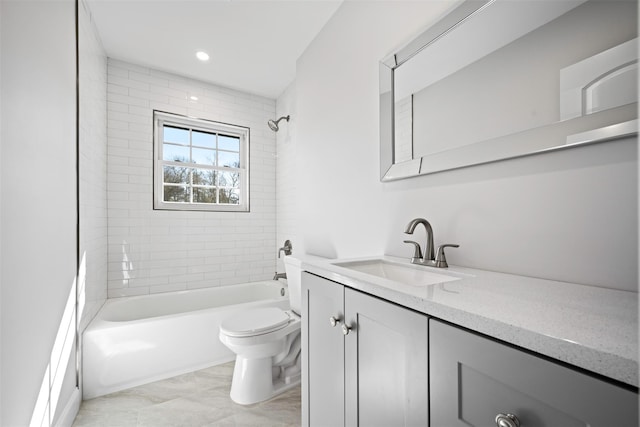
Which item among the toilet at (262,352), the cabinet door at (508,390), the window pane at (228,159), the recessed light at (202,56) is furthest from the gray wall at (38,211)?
the window pane at (228,159)

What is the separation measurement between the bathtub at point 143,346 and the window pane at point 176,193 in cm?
104

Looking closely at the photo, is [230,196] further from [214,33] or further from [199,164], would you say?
[214,33]

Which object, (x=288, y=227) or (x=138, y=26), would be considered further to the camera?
(x=288, y=227)

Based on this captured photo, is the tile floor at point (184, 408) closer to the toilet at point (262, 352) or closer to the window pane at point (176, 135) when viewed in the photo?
the toilet at point (262, 352)

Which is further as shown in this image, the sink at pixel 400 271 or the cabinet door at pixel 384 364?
the sink at pixel 400 271

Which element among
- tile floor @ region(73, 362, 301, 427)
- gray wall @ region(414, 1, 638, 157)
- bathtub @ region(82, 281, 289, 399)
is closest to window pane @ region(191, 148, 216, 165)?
bathtub @ region(82, 281, 289, 399)

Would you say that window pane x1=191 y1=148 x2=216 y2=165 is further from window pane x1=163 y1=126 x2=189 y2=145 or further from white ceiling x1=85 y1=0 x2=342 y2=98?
white ceiling x1=85 y1=0 x2=342 y2=98

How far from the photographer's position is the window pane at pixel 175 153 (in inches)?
115

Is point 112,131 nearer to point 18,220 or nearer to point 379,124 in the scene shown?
point 18,220

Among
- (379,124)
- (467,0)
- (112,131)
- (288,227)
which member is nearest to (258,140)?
(288,227)

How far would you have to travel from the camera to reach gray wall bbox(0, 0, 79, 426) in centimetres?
98

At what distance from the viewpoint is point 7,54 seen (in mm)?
987

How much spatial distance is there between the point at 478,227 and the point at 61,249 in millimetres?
2014

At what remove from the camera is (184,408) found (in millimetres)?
1737
